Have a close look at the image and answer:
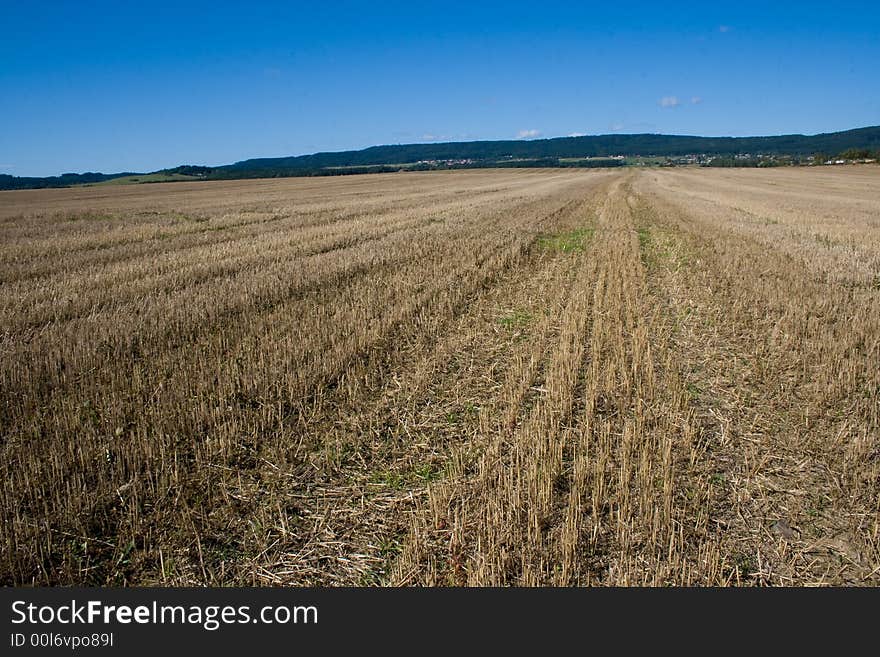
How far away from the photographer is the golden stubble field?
3701mm

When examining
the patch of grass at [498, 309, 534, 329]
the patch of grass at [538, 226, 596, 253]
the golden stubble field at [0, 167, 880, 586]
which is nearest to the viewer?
the golden stubble field at [0, 167, 880, 586]

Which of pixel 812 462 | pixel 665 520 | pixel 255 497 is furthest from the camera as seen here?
pixel 812 462

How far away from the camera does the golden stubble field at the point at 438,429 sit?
370cm

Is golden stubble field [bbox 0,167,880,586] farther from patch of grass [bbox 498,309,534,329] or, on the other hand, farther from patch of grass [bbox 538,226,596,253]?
patch of grass [bbox 538,226,596,253]

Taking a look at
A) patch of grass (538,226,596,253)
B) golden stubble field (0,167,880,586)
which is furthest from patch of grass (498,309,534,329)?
patch of grass (538,226,596,253)

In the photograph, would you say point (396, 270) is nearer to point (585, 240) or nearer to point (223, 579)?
point (585, 240)

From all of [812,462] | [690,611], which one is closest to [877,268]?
[812,462]

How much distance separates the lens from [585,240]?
1828 cm

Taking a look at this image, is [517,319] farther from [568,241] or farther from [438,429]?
[568,241]

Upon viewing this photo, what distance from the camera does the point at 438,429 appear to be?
5500 millimetres

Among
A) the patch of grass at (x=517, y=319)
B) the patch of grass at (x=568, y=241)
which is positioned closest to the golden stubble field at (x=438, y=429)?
the patch of grass at (x=517, y=319)

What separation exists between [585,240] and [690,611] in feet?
52.9

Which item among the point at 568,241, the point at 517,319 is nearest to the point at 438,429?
the point at 517,319

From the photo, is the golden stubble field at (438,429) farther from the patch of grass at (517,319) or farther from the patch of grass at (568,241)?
the patch of grass at (568,241)
